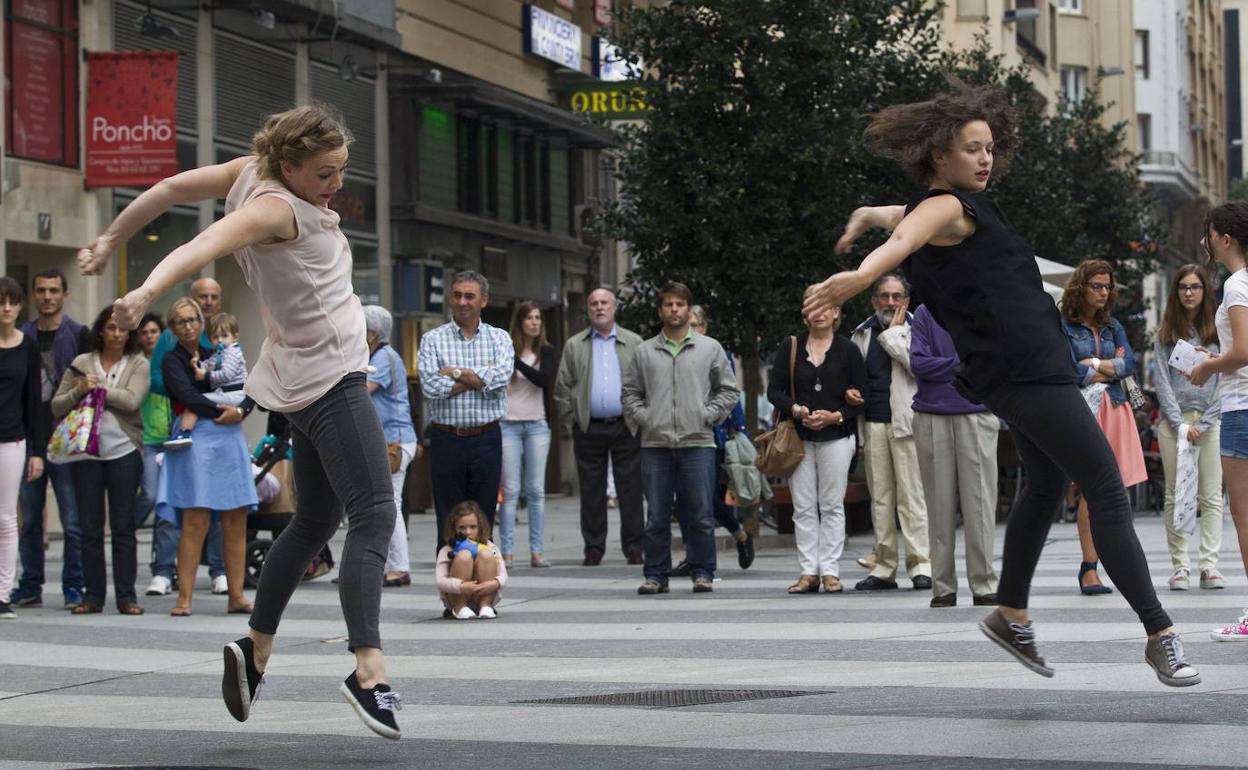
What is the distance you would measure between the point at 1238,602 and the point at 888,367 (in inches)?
112

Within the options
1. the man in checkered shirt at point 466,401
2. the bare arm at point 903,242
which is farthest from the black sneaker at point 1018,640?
the man in checkered shirt at point 466,401

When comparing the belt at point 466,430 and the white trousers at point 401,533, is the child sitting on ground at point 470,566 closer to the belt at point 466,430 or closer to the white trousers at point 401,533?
the belt at point 466,430

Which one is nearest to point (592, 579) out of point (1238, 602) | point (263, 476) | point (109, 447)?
point (263, 476)

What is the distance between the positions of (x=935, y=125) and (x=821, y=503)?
225 inches

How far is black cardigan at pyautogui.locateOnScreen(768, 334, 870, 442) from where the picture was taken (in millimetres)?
12086

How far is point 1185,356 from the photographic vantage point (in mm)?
Result: 10312

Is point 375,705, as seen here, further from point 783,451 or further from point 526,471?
point 526,471

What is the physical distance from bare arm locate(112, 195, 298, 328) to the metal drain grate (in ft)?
6.70

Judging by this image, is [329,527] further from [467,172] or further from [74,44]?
[467,172]

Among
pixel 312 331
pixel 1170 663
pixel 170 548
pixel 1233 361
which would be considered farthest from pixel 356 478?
pixel 170 548

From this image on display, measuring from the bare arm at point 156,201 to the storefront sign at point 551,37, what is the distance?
24.5m

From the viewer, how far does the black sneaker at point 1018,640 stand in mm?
6660

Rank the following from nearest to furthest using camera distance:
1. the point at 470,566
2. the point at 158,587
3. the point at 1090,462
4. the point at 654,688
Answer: the point at 1090,462 < the point at 654,688 < the point at 470,566 < the point at 158,587

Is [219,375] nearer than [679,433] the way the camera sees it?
Yes
